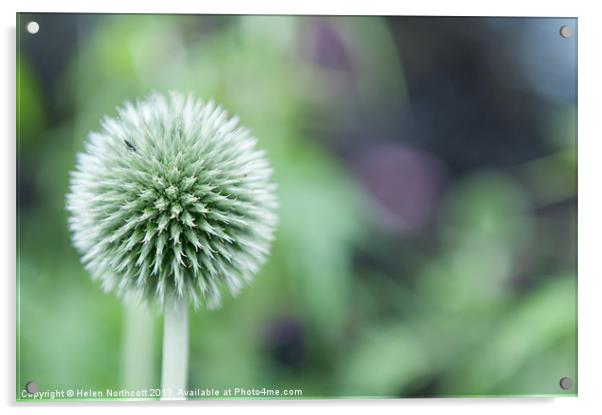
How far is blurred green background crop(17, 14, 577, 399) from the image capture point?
1.32m

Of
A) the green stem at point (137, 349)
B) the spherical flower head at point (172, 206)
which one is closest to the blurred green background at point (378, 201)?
the green stem at point (137, 349)

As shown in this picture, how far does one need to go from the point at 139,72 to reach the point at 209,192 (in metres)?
0.44

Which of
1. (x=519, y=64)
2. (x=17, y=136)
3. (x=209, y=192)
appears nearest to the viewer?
(x=209, y=192)

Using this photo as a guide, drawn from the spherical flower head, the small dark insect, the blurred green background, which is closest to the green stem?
the blurred green background

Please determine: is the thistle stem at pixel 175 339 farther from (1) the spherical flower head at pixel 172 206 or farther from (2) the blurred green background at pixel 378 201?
(2) the blurred green background at pixel 378 201

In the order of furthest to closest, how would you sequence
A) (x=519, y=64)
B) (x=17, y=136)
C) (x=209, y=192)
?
(x=519, y=64) → (x=17, y=136) → (x=209, y=192)

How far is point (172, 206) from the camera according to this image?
1.03m

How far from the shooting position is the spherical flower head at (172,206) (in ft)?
3.39
